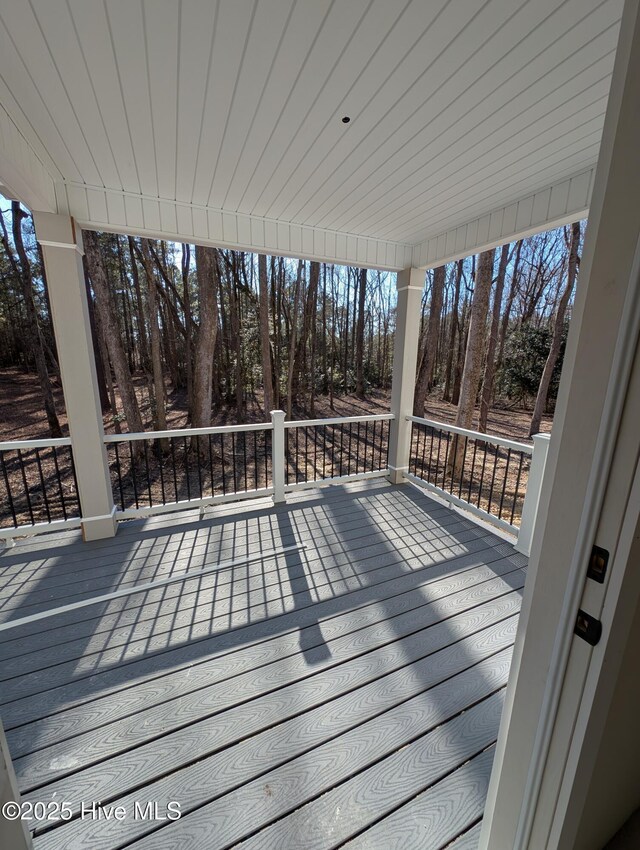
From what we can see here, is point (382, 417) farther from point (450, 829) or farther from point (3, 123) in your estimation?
point (3, 123)

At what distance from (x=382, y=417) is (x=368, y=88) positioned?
2853 millimetres

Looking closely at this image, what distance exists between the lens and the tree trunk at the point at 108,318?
18.8ft

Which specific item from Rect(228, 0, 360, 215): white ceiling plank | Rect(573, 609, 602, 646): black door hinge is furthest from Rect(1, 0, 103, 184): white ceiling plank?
Rect(573, 609, 602, 646): black door hinge

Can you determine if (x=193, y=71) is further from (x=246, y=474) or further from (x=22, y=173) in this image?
(x=246, y=474)

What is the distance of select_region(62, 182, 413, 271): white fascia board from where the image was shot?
254 cm

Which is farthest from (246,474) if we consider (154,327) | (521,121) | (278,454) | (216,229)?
(154,327)

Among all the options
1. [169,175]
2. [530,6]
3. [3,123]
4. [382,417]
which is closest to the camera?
[530,6]

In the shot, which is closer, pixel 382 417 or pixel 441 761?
pixel 441 761

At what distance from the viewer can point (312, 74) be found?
1.44m

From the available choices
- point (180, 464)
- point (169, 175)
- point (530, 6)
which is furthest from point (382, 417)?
point (180, 464)

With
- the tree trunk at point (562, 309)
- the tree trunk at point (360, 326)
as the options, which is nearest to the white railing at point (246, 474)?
the tree trunk at point (562, 309)

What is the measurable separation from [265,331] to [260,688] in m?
7.50

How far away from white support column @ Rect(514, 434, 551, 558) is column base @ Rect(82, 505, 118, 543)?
3277mm

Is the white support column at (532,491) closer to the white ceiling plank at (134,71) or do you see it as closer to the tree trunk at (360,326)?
the white ceiling plank at (134,71)
